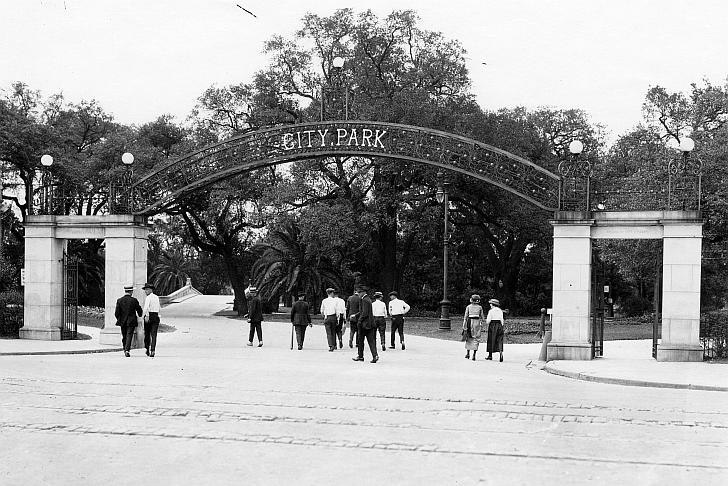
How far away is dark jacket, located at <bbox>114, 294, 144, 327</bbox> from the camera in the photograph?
20.0 metres

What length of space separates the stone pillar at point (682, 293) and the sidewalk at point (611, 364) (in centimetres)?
54

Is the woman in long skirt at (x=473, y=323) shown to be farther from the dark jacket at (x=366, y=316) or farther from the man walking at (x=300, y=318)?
the man walking at (x=300, y=318)

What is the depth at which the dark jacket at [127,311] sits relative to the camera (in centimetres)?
1995

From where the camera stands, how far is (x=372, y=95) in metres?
41.0

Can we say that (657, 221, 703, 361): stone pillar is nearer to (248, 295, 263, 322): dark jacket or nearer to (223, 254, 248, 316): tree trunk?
(248, 295, 263, 322): dark jacket

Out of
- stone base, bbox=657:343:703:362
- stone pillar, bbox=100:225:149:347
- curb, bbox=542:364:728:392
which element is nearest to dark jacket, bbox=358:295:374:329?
curb, bbox=542:364:728:392

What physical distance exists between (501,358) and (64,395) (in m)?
11.0

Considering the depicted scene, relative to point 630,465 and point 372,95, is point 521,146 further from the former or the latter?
point 630,465

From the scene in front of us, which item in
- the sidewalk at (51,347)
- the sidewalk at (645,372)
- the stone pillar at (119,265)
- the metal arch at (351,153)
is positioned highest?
the metal arch at (351,153)

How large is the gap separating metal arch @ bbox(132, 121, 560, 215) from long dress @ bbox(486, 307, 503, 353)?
10.6ft

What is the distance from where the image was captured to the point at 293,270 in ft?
145

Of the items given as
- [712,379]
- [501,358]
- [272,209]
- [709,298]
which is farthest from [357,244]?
[712,379]

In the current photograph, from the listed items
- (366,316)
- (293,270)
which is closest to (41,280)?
(366,316)

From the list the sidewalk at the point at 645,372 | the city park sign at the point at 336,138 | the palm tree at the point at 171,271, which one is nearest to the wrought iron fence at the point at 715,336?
the sidewalk at the point at 645,372
